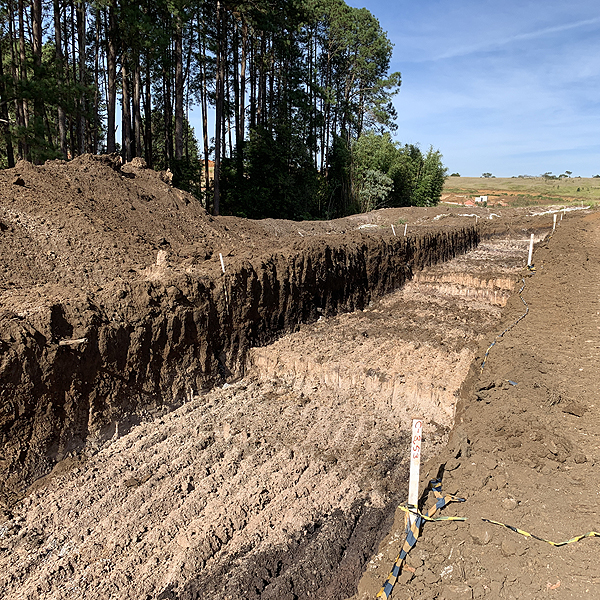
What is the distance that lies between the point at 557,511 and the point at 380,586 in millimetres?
1349

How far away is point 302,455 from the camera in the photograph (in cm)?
448

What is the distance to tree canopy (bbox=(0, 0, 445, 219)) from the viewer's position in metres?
13.9

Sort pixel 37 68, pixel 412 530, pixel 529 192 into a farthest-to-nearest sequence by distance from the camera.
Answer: pixel 529 192, pixel 37 68, pixel 412 530

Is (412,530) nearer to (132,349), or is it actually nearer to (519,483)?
(519,483)

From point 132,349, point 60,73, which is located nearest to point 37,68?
point 60,73

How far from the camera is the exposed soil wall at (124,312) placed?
408 centimetres

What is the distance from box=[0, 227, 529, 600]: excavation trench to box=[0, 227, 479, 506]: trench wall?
0.09 metres

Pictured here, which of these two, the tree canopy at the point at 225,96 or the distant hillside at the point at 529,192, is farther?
the distant hillside at the point at 529,192

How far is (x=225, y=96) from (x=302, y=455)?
84.1 feet

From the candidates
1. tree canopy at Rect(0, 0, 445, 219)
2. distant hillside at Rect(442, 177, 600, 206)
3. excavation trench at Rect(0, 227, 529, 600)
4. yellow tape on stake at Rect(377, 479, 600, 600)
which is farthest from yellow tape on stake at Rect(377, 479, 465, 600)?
distant hillside at Rect(442, 177, 600, 206)

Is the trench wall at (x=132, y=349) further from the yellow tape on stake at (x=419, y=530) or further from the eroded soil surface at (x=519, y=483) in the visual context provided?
the yellow tape on stake at (x=419, y=530)

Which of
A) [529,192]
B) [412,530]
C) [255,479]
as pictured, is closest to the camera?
[412,530]

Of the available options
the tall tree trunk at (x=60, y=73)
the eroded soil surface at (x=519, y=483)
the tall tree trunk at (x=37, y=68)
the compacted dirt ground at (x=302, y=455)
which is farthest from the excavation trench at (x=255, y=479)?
the tall tree trunk at (x=60, y=73)

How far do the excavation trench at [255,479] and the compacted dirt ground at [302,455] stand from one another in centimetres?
2
